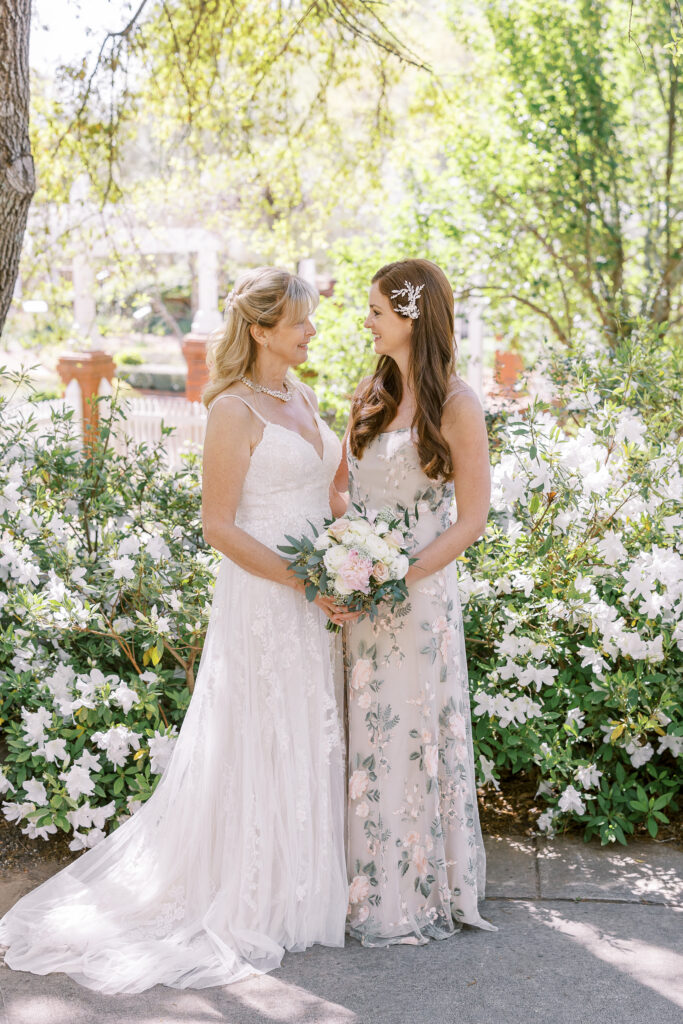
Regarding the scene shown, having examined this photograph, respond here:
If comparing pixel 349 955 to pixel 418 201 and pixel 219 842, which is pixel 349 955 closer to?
pixel 219 842

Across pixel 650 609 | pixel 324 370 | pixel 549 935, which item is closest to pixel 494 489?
pixel 650 609

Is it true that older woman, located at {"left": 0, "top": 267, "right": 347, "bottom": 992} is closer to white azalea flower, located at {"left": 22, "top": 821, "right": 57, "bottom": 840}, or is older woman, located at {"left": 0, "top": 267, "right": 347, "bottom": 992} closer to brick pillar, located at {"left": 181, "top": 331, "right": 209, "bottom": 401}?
white azalea flower, located at {"left": 22, "top": 821, "right": 57, "bottom": 840}

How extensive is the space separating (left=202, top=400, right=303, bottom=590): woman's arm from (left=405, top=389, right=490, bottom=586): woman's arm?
1.38 ft

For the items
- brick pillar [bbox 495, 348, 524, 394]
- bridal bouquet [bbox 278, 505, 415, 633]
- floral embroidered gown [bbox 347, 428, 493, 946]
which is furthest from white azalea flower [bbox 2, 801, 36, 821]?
brick pillar [bbox 495, 348, 524, 394]

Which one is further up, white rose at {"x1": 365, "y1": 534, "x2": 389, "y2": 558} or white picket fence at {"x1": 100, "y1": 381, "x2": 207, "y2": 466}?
white picket fence at {"x1": 100, "y1": 381, "x2": 207, "y2": 466}

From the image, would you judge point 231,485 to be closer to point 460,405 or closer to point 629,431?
point 460,405

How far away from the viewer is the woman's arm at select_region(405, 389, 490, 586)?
9.61 ft

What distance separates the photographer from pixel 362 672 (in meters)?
3.13

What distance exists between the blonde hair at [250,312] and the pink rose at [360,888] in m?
1.55

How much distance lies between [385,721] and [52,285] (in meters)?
7.26

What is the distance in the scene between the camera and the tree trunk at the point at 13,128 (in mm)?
3730

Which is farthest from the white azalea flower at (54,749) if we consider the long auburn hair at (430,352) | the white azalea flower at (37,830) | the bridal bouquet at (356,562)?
the long auburn hair at (430,352)

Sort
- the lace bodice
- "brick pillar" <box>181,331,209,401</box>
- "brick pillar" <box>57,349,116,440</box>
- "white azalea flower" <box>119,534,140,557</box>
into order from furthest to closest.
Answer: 1. "brick pillar" <box>181,331,209,401</box>
2. "brick pillar" <box>57,349,116,440</box>
3. "white azalea flower" <box>119,534,140,557</box>
4. the lace bodice

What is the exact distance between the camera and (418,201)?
28.8ft
